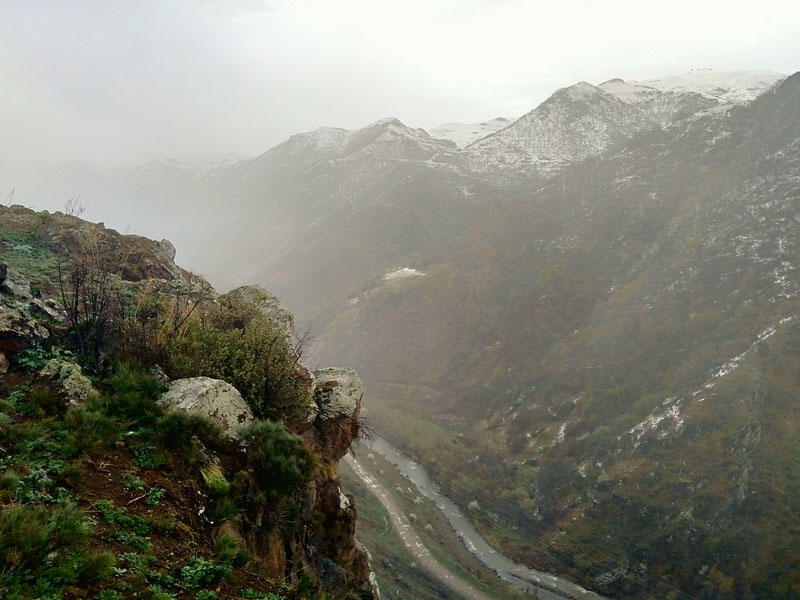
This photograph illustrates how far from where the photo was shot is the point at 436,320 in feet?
297

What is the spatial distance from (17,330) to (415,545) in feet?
129

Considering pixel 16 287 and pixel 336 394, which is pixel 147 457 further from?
pixel 16 287

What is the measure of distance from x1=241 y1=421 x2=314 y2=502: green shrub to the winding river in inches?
879

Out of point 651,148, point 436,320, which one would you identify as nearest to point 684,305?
point 436,320

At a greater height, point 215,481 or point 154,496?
point 154,496

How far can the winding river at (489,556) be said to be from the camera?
3875 cm

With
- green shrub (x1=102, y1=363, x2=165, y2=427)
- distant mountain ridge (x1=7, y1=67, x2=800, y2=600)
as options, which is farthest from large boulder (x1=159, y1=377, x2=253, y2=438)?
distant mountain ridge (x1=7, y1=67, x2=800, y2=600)

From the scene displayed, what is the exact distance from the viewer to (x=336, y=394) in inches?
536

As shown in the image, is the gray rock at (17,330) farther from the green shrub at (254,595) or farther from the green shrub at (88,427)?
the green shrub at (254,595)

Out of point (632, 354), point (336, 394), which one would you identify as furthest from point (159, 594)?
point (632, 354)

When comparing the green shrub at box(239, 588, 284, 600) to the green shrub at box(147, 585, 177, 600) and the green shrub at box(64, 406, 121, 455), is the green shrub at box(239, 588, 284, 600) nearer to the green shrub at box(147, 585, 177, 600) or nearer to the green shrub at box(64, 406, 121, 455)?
the green shrub at box(147, 585, 177, 600)

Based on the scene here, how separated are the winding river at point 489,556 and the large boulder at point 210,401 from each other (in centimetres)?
2214

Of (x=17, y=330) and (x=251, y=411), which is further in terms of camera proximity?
(x=251, y=411)

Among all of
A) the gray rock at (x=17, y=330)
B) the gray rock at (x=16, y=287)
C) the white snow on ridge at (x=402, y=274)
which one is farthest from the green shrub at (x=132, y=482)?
the white snow on ridge at (x=402, y=274)
